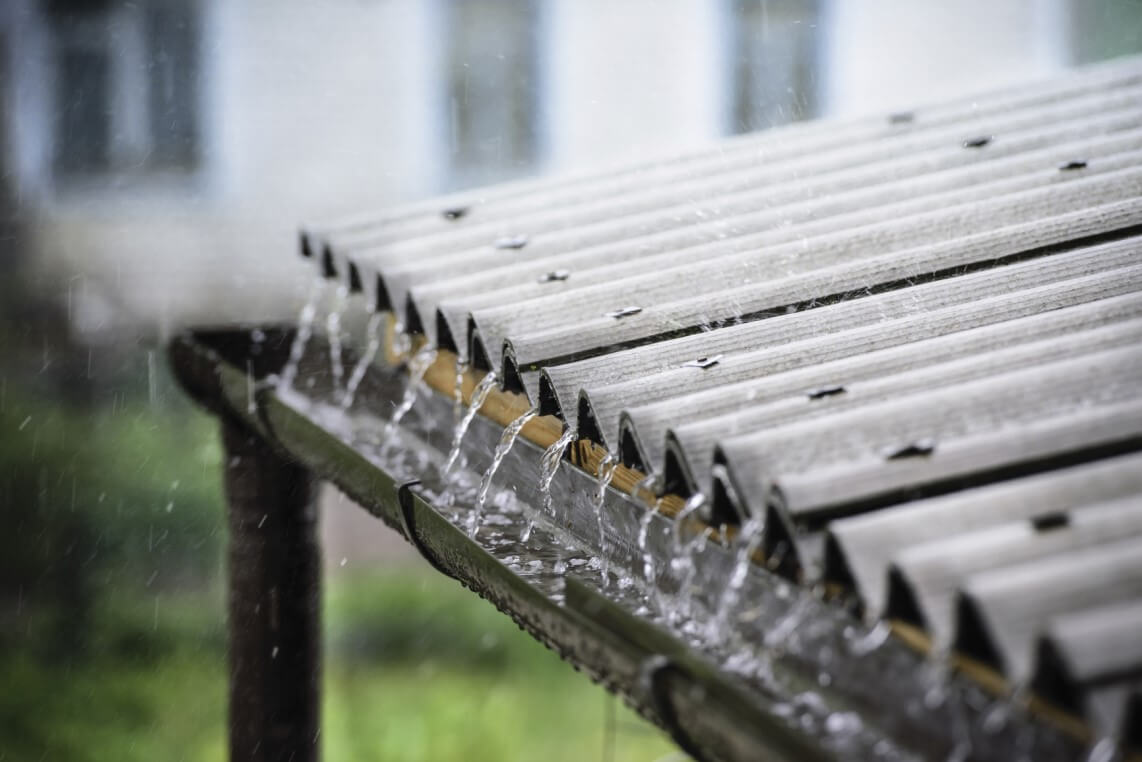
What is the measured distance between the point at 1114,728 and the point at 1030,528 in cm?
34

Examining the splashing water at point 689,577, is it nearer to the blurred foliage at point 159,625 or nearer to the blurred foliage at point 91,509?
the blurred foliage at point 159,625

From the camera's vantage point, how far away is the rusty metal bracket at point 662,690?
68.2 inches

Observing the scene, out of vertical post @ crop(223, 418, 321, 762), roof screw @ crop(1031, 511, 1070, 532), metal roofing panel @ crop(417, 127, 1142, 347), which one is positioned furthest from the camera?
vertical post @ crop(223, 418, 321, 762)

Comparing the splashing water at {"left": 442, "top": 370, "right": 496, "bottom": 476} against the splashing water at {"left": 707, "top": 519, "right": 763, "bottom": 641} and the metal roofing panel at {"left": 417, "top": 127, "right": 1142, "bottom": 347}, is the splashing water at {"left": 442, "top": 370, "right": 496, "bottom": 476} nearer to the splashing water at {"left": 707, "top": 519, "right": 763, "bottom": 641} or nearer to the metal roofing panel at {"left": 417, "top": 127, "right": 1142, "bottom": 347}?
the metal roofing panel at {"left": 417, "top": 127, "right": 1142, "bottom": 347}

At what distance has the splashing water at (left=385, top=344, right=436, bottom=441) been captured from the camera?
3.52 meters

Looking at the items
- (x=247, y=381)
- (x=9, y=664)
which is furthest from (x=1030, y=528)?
(x=9, y=664)

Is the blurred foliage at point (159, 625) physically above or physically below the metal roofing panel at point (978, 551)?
below

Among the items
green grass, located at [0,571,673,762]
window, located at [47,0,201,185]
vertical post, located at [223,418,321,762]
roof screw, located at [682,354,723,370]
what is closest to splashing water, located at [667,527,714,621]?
roof screw, located at [682,354,723,370]

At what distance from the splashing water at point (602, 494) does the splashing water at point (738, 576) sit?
0.33m

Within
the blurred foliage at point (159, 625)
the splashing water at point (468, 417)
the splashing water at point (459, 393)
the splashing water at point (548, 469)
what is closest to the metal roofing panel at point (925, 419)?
the splashing water at point (548, 469)

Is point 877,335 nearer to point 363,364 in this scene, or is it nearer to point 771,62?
point 363,364

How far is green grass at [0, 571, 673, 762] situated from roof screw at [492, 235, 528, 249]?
7314 millimetres

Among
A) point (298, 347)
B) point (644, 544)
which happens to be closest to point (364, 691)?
point (298, 347)

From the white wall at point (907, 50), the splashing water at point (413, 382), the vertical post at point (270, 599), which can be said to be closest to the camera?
the splashing water at point (413, 382)
